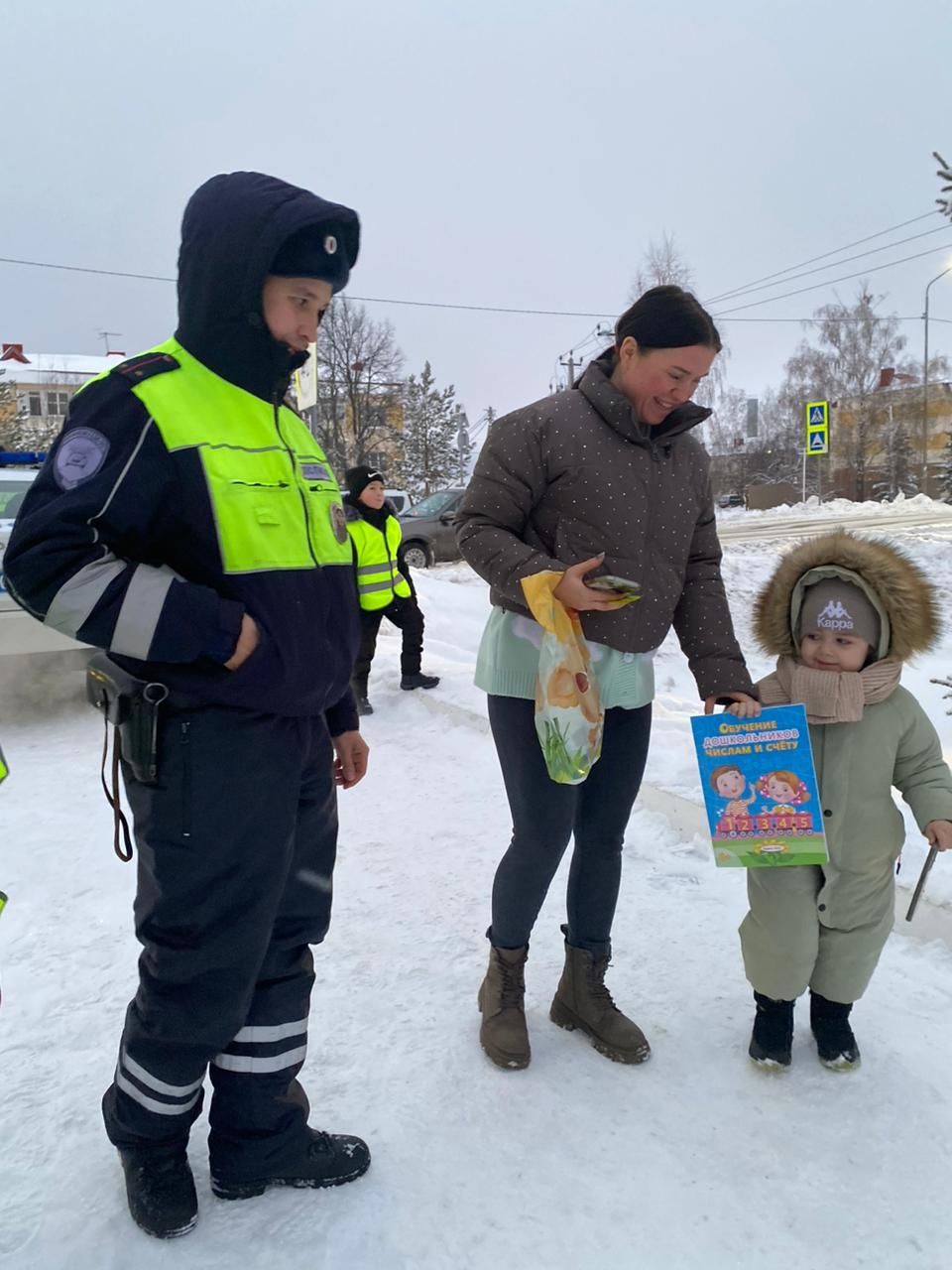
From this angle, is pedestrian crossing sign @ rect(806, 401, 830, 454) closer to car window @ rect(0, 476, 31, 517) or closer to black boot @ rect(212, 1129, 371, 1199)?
car window @ rect(0, 476, 31, 517)

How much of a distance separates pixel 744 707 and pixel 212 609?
4.88 feet

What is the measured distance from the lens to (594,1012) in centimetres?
251

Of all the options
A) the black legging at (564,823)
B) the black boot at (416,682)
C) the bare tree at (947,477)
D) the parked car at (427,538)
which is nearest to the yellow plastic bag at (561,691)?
the black legging at (564,823)

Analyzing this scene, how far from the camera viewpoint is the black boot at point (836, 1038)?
2.36 metres

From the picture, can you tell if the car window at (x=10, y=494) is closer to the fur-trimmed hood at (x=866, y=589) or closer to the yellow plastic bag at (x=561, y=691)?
the yellow plastic bag at (x=561, y=691)

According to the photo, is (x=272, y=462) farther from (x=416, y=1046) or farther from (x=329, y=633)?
(x=416, y=1046)

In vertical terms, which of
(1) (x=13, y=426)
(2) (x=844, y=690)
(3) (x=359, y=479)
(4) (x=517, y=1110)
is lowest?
(4) (x=517, y=1110)

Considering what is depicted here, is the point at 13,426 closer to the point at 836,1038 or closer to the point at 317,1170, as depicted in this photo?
the point at 317,1170

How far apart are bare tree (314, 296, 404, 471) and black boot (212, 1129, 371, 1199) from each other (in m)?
35.3

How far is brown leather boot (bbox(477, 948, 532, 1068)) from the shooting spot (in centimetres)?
240

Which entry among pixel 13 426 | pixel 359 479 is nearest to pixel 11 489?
pixel 359 479

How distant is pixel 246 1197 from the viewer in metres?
1.92

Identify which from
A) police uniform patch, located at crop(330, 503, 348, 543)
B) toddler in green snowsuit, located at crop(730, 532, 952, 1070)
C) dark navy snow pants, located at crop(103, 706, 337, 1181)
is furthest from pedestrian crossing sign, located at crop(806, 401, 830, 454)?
dark navy snow pants, located at crop(103, 706, 337, 1181)

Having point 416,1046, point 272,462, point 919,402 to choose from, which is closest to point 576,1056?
point 416,1046
